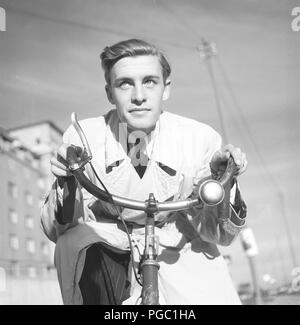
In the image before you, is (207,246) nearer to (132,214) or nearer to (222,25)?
(132,214)

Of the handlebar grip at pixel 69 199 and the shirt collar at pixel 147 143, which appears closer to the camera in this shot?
the handlebar grip at pixel 69 199

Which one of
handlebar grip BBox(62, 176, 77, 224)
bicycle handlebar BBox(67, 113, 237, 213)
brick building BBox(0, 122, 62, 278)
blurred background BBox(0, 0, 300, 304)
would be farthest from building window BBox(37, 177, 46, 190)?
bicycle handlebar BBox(67, 113, 237, 213)

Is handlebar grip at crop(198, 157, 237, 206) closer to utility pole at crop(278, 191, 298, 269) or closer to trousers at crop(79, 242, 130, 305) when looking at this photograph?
trousers at crop(79, 242, 130, 305)

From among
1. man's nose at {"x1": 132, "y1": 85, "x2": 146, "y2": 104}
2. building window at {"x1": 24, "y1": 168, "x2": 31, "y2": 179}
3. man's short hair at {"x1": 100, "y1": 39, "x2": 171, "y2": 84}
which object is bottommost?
man's nose at {"x1": 132, "y1": 85, "x2": 146, "y2": 104}

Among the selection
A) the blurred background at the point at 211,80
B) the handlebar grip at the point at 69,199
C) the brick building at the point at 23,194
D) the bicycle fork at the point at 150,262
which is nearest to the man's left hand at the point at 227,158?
the bicycle fork at the point at 150,262

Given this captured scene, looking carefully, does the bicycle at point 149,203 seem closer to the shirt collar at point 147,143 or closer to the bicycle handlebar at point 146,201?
the bicycle handlebar at point 146,201

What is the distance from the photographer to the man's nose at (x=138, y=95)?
3.33 ft

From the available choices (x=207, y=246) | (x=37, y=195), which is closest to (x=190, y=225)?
(x=207, y=246)

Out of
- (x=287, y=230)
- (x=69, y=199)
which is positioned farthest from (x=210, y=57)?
(x=69, y=199)

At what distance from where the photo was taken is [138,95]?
1.01 metres

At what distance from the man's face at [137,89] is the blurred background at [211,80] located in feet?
1.23

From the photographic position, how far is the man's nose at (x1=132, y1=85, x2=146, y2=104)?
3.33ft

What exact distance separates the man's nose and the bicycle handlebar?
0.78ft
